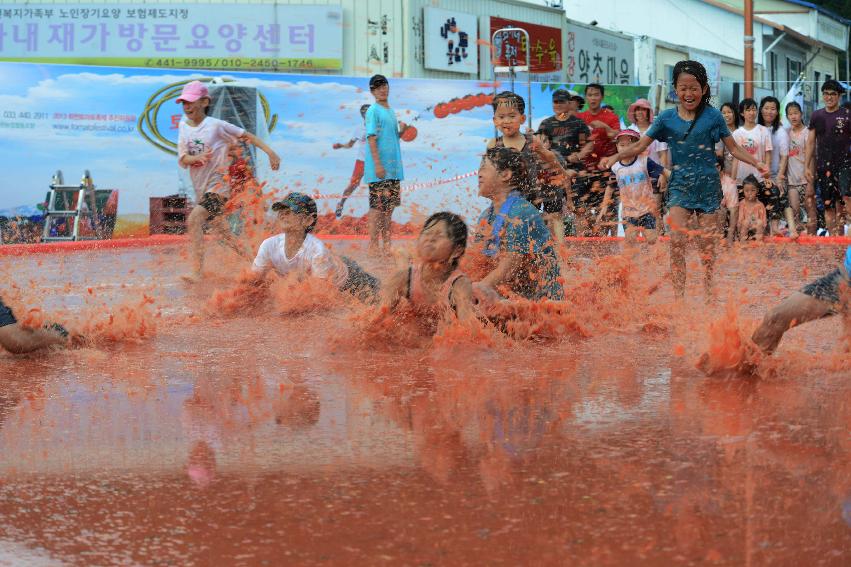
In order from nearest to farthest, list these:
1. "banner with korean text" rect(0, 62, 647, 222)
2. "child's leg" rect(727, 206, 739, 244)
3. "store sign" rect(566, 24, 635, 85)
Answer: "child's leg" rect(727, 206, 739, 244) < "banner with korean text" rect(0, 62, 647, 222) < "store sign" rect(566, 24, 635, 85)

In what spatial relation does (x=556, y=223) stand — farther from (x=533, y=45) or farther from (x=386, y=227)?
(x=533, y=45)

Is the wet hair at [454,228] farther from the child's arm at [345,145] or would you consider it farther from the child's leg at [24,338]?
the child's arm at [345,145]

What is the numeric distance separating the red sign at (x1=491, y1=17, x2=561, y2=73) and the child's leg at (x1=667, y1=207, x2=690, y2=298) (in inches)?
586

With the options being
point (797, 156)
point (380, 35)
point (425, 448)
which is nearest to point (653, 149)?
point (797, 156)

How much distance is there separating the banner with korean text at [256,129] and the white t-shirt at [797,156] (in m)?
2.71

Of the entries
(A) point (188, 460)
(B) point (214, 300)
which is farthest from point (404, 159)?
(A) point (188, 460)

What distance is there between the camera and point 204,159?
10344 mm

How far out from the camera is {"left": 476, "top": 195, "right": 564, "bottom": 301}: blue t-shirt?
21.6 ft

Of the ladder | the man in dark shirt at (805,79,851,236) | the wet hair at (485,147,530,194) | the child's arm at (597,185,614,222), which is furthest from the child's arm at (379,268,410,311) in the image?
the ladder

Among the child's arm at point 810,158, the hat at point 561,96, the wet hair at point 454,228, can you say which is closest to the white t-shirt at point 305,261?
the wet hair at point 454,228

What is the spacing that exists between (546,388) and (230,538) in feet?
7.69

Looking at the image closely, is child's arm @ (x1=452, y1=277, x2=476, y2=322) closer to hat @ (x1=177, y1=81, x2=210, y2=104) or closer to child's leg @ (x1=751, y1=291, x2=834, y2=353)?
child's leg @ (x1=751, y1=291, x2=834, y2=353)

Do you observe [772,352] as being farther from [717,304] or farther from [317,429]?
[717,304]

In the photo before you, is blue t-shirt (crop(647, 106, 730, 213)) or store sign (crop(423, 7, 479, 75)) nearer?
blue t-shirt (crop(647, 106, 730, 213))
